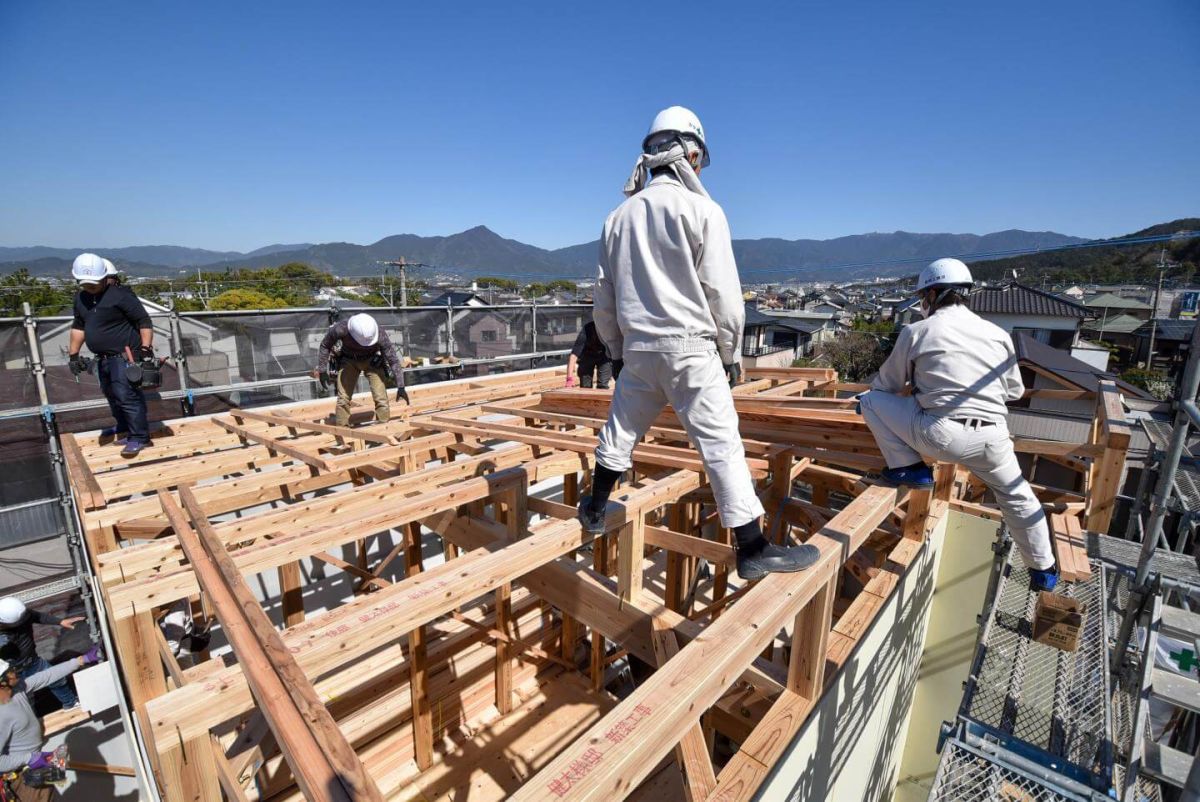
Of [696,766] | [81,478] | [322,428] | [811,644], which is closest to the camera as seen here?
[696,766]

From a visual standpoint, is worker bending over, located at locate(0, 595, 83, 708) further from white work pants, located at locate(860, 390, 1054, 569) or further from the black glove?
white work pants, located at locate(860, 390, 1054, 569)

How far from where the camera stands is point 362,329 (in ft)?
17.5

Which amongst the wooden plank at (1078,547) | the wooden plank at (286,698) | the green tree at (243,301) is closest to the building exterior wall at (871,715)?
the wooden plank at (1078,547)

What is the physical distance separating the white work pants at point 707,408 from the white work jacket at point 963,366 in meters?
1.39

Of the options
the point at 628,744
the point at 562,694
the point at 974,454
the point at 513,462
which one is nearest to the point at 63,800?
the point at 562,694

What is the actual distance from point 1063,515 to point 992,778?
2.48 metres

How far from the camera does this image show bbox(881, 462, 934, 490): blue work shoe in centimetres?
312

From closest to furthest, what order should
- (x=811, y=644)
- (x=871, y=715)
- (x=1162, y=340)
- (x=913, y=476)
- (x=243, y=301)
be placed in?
(x=811, y=644) < (x=913, y=476) < (x=871, y=715) < (x=1162, y=340) < (x=243, y=301)

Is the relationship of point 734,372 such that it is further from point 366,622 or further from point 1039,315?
point 1039,315

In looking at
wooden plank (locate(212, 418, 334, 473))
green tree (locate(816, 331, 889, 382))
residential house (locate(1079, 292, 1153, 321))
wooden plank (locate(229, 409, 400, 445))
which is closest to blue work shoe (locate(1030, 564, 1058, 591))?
wooden plank (locate(229, 409, 400, 445))

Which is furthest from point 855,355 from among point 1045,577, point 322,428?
point 322,428

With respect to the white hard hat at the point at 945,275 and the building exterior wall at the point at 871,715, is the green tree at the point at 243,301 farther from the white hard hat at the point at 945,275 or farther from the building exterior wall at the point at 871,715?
the white hard hat at the point at 945,275

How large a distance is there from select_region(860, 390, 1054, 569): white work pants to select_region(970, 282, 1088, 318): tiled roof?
2700 cm

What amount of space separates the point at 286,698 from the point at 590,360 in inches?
232
